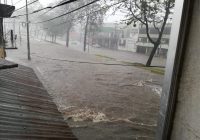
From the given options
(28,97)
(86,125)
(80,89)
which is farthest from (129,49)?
(28,97)

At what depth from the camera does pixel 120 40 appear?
74.2 meters

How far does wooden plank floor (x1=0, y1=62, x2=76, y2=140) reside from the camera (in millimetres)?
5852

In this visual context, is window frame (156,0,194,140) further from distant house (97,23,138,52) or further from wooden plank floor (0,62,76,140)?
distant house (97,23,138,52)

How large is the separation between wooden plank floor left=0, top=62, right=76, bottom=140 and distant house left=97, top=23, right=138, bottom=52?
59437 mm

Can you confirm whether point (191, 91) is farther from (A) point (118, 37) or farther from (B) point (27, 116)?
(A) point (118, 37)

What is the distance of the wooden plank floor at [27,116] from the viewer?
585 centimetres

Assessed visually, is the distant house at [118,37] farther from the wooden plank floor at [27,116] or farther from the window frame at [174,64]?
the window frame at [174,64]

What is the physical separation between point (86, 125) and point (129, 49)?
189ft

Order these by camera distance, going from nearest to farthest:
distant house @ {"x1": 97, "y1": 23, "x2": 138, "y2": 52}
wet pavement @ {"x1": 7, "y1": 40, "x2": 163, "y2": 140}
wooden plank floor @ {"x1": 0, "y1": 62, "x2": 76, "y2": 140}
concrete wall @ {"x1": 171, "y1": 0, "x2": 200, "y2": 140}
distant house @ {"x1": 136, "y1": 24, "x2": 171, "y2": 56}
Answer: concrete wall @ {"x1": 171, "y1": 0, "x2": 200, "y2": 140}, wooden plank floor @ {"x1": 0, "y1": 62, "x2": 76, "y2": 140}, wet pavement @ {"x1": 7, "y1": 40, "x2": 163, "y2": 140}, distant house @ {"x1": 136, "y1": 24, "x2": 171, "y2": 56}, distant house @ {"x1": 97, "y1": 23, "x2": 138, "y2": 52}

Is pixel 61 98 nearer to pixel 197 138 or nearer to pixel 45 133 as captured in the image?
pixel 45 133

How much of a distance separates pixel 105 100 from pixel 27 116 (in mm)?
12557

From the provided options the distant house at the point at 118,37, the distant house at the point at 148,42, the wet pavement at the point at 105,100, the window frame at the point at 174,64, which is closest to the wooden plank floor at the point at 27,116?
the wet pavement at the point at 105,100

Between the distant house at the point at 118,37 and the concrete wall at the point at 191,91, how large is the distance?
65.8m

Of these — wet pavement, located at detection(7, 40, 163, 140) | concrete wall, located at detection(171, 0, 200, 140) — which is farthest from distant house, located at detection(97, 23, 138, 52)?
concrete wall, located at detection(171, 0, 200, 140)
